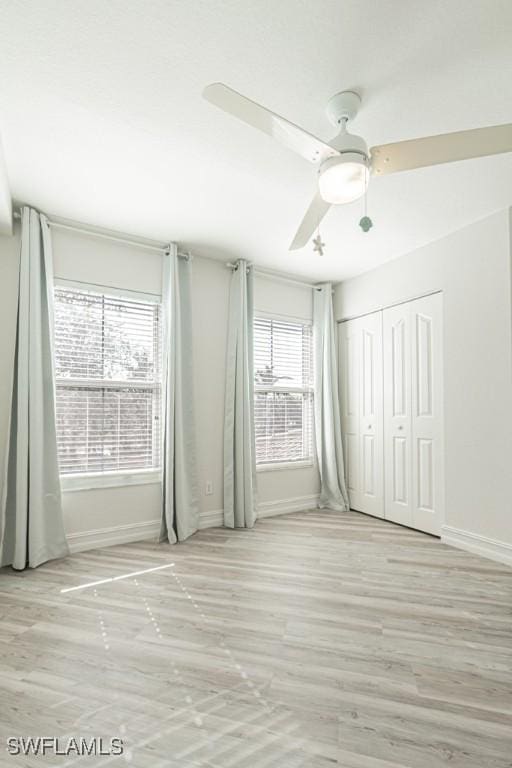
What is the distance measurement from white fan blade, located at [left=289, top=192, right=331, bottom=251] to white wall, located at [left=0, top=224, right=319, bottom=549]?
1.65 m

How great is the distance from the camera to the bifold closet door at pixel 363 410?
4027 millimetres

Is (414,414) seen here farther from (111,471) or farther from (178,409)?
(111,471)

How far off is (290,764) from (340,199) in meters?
2.25

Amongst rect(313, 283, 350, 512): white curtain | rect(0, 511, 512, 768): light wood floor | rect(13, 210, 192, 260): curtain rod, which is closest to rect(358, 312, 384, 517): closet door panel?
rect(313, 283, 350, 512): white curtain

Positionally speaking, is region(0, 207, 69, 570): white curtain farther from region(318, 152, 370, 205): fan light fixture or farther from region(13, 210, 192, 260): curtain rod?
region(318, 152, 370, 205): fan light fixture

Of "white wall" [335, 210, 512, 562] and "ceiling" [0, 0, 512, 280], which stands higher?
"ceiling" [0, 0, 512, 280]

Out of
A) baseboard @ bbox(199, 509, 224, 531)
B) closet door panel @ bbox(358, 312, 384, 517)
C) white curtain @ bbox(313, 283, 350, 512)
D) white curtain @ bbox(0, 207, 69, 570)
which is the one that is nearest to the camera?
white curtain @ bbox(0, 207, 69, 570)

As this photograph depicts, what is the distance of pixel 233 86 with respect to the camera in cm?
174

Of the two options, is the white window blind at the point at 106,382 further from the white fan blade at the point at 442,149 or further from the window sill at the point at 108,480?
the white fan blade at the point at 442,149

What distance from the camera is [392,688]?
1564 mm

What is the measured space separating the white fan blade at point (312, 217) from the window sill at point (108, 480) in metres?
2.30

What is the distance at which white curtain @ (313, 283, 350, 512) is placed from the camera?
4.30 meters

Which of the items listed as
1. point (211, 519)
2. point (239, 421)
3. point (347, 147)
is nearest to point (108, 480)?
point (211, 519)

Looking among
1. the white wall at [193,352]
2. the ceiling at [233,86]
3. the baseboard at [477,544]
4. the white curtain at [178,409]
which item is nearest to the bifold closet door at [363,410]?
the white wall at [193,352]
